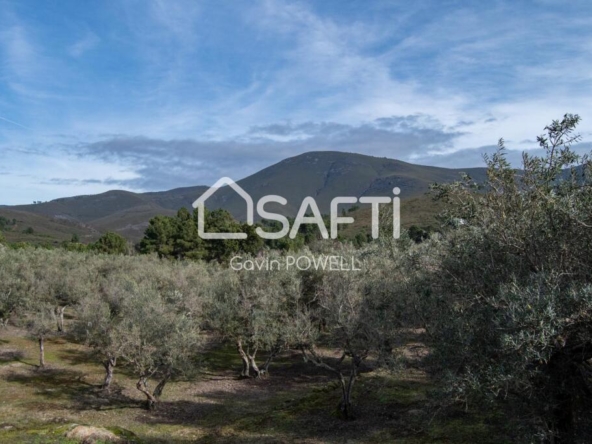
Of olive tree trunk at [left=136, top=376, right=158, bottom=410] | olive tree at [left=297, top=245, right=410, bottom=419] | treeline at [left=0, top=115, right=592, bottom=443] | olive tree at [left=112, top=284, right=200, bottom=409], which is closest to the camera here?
treeline at [left=0, top=115, right=592, bottom=443]

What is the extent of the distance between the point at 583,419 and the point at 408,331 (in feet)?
28.0

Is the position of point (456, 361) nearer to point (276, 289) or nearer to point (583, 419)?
point (583, 419)

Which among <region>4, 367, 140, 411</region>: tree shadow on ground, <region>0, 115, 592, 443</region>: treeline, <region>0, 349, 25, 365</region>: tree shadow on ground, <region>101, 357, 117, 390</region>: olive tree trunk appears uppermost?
<region>0, 115, 592, 443</region>: treeline

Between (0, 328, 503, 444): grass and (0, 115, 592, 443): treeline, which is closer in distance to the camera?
(0, 115, 592, 443): treeline

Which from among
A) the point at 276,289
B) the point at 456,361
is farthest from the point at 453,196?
the point at 276,289

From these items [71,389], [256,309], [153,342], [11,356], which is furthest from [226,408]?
[11,356]

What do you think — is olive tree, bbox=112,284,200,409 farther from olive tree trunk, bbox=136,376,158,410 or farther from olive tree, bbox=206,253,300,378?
olive tree, bbox=206,253,300,378

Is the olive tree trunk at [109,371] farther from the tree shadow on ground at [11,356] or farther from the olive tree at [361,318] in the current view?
the olive tree at [361,318]

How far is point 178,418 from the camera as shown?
70.1ft

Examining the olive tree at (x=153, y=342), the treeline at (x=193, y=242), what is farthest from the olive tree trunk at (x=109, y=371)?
the treeline at (x=193, y=242)

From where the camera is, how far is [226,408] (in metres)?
22.9

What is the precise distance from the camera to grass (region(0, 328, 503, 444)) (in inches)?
689

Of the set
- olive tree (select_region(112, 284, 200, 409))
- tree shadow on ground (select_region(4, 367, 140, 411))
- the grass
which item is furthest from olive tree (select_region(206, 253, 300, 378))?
tree shadow on ground (select_region(4, 367, 140, 411))

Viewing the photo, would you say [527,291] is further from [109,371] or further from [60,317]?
[60,317]
